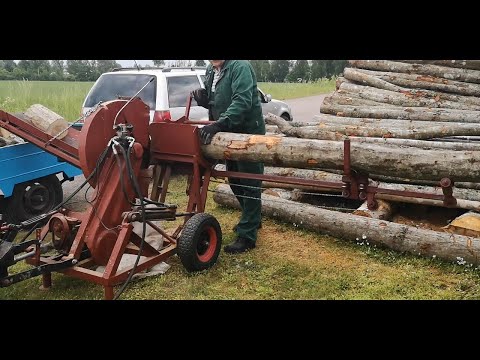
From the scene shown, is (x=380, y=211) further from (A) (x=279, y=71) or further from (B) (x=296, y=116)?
(A) (x=279, y=71)

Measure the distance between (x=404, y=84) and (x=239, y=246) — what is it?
6945mm

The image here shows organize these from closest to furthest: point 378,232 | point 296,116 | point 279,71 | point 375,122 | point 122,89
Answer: point 378,232 < point 122,89 < point 375,122 < point 296,116 < point 279,71

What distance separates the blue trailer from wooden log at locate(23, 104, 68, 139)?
0.71 metres

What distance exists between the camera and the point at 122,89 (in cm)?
812

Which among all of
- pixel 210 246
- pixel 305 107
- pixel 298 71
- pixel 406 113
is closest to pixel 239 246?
pixel 210 246

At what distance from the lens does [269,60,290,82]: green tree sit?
35.0 m

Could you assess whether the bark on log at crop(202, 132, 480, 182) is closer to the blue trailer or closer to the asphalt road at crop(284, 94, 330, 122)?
the blue trailer

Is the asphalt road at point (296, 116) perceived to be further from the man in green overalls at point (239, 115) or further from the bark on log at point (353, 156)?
the bark on log at point (353, 156)

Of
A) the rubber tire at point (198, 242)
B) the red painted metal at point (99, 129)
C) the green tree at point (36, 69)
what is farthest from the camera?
the green tree at point (36, 69)

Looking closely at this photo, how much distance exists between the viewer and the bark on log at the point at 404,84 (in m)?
9.91

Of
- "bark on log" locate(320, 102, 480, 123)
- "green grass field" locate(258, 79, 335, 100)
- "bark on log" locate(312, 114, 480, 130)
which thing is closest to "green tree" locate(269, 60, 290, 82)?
"green grass field" locate(258, 79, 335, 100)

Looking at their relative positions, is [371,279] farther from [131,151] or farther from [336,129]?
[336,129]

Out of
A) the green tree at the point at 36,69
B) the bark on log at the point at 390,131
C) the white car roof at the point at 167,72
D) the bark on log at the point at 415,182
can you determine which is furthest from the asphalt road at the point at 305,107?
the green tree at the point at 36,69

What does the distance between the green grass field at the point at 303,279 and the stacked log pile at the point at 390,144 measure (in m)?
0.23
